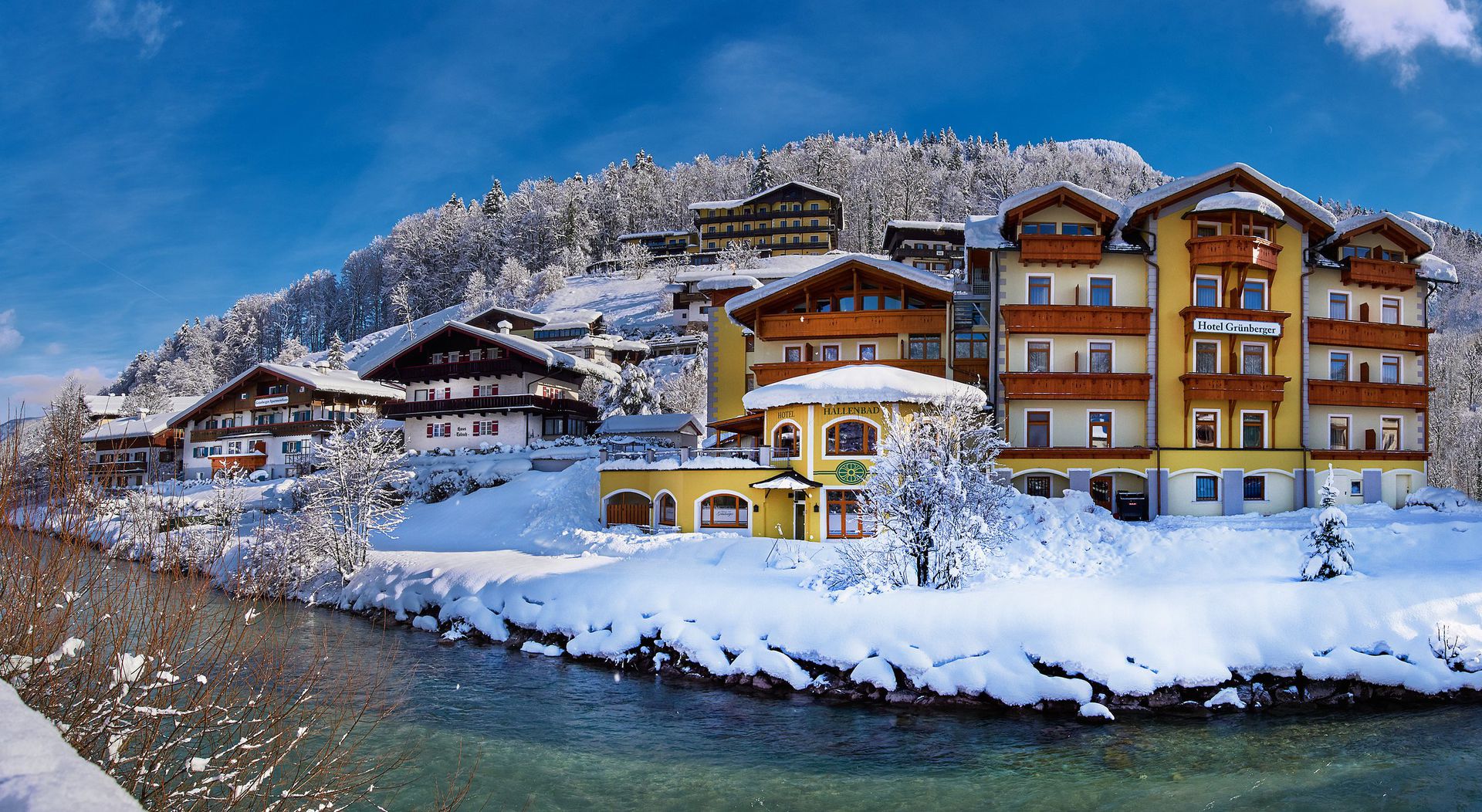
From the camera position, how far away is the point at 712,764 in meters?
15.4

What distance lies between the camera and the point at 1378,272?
122ft

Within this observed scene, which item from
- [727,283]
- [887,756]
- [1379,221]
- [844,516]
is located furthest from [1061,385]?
[887,756]

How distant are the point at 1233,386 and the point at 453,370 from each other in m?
43.3

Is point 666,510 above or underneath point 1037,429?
underneath

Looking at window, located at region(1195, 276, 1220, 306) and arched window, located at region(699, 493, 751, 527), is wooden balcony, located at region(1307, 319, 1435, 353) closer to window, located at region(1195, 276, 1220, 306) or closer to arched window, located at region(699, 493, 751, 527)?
window, located at region(1195, 276, 1220, 306)

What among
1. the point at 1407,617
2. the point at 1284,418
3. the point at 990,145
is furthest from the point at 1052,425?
the point at 990,145

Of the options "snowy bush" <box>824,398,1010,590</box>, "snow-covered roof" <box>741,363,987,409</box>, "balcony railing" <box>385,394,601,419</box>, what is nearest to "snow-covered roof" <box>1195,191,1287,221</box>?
"snow-covered roof" <box>741,363,987,409</box>

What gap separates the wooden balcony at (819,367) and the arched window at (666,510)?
8796mm

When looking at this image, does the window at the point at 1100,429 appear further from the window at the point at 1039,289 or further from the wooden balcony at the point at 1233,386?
the window at the point at 1039,289

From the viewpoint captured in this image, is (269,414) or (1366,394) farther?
(269,414)

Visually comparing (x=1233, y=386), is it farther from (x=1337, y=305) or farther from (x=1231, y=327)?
(x=1337, y=305)

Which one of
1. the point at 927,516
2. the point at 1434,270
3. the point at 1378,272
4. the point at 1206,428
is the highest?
the point at 1434,270

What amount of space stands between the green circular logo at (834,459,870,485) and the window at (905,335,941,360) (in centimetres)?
1042

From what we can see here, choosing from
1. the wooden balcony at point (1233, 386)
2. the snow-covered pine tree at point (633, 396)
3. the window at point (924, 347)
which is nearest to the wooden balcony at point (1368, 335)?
the wooden balcony at point (1233, 386)
